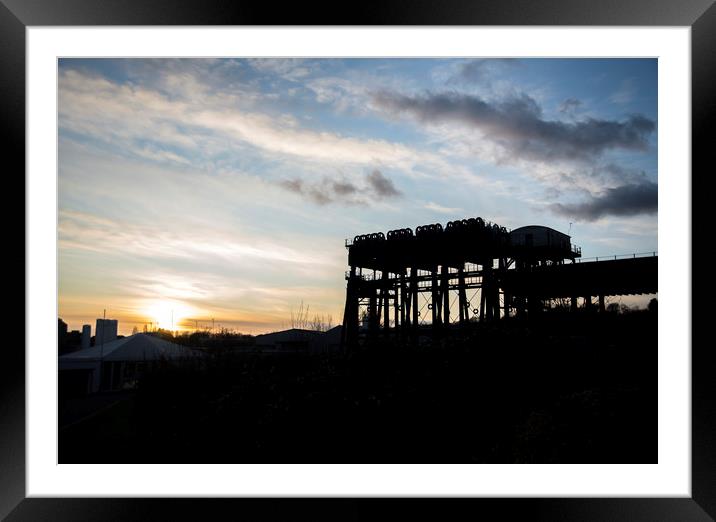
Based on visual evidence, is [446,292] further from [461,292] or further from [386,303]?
[386,303]

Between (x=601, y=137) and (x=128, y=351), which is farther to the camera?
(x=128, y=351)

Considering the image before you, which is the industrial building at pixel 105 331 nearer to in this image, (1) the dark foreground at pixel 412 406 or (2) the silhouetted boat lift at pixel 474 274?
(1) the dark foreground at pixel 412 406

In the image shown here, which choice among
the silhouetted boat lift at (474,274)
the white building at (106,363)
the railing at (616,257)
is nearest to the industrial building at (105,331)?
the white building at (106,363)

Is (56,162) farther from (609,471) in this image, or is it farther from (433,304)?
(433,304)

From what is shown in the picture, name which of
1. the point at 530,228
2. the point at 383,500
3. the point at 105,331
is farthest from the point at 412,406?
the point at 530,228

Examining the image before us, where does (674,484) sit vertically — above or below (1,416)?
below

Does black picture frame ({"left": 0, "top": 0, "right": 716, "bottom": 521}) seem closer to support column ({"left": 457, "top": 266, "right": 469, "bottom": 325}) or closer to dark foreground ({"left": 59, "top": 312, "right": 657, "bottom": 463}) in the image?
dark foreground ({"left": 59, "top": 312, "right": 657, "bottom": 463})

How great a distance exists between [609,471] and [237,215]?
556 cm

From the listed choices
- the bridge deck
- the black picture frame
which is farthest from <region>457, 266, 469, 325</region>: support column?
the black picture frame

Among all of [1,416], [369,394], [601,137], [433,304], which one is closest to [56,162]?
[1,416]

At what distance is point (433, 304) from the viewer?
522 inches

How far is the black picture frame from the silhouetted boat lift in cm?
698

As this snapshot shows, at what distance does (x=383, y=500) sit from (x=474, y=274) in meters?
10.4

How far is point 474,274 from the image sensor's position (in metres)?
12.6
